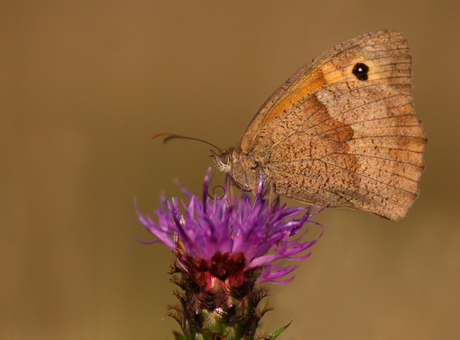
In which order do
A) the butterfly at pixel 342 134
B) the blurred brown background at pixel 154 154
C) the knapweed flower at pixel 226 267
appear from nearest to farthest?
the knapweed flower at pixel 226 267 → the butterfly at pixel 342 134 → the blurred brown background at pixel 154 154

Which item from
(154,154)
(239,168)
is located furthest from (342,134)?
(154,154)

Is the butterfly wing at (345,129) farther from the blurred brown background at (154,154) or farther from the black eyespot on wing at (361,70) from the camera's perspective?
the blurred brown background at (154,154)

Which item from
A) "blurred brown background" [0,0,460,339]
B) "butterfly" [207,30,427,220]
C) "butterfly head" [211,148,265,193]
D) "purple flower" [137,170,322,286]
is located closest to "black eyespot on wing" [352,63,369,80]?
"butterfly" [207,30,427,220]

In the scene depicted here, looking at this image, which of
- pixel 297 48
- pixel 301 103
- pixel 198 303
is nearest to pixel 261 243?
pixel 198 303

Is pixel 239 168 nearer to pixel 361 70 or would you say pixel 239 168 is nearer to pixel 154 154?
pixel 361 70

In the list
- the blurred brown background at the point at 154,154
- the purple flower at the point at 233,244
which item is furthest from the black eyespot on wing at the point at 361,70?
the blurred brown background at the point at 154,154

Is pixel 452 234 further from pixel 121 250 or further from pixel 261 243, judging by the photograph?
pixel 121 250

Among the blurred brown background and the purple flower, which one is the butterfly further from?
the blurred brown background
